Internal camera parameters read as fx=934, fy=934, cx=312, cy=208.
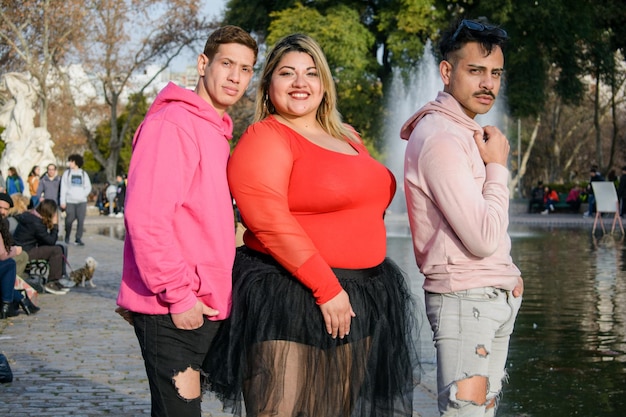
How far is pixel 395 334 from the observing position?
3.78 metres

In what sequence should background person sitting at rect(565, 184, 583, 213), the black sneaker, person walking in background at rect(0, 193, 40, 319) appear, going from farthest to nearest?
background person sitting at rect(565, 184, 583, 213), the black sneaker, person walking in background at rect(0, 193, 40, 319)

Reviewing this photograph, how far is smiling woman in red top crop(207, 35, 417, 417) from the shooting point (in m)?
3.53

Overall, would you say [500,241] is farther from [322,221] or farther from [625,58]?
[625,58]

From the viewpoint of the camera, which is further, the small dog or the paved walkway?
the small dog

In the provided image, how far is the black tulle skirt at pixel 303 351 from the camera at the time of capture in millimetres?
3543

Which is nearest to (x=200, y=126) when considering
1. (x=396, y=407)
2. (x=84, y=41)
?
(x=396, y=407)

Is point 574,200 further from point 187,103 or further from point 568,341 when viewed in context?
point 187,103

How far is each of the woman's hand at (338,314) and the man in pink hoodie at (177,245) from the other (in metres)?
0.41

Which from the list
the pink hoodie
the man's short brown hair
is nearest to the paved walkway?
the pink hoodie

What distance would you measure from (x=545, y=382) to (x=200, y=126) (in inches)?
160

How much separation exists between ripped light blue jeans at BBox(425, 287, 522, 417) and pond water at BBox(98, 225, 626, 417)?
244 cm

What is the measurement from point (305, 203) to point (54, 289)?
30.3 ft

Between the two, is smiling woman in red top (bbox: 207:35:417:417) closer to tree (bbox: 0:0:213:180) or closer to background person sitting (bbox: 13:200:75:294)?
background person sitting (bbox: 13:200:75:294)

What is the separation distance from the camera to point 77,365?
7277mm
